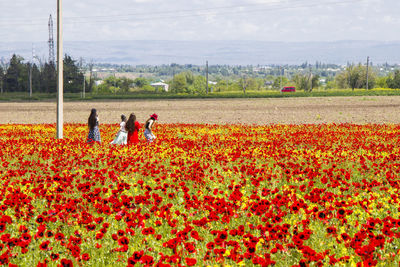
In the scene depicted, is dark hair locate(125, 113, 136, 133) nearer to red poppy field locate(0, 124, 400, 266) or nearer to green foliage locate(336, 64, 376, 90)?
red poppy field locate(0, 124, 400, 266)

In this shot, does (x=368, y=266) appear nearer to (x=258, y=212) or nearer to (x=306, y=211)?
(x=258, y=212)

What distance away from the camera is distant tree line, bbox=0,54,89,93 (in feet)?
366

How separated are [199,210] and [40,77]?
4986 inches

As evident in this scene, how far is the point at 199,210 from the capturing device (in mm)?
7691

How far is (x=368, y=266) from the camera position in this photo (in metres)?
4.49

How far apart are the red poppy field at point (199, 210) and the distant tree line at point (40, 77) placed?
3890 inches

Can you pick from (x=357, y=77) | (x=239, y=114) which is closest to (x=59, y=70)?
(x=239, y=114)

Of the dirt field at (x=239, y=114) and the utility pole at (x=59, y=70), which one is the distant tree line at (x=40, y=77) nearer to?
the dirt field at (x=239, y=114)

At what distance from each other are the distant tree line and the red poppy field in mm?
98807

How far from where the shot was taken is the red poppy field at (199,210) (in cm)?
535

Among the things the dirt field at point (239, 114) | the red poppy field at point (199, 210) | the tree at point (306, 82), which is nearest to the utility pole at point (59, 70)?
the red poppy field at point (199, 210)

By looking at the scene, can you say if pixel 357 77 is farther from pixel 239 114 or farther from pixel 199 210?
pixel 199 210

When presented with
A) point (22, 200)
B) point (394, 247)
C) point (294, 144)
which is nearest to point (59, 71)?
point (294, 144)

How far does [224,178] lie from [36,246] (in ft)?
17.3
